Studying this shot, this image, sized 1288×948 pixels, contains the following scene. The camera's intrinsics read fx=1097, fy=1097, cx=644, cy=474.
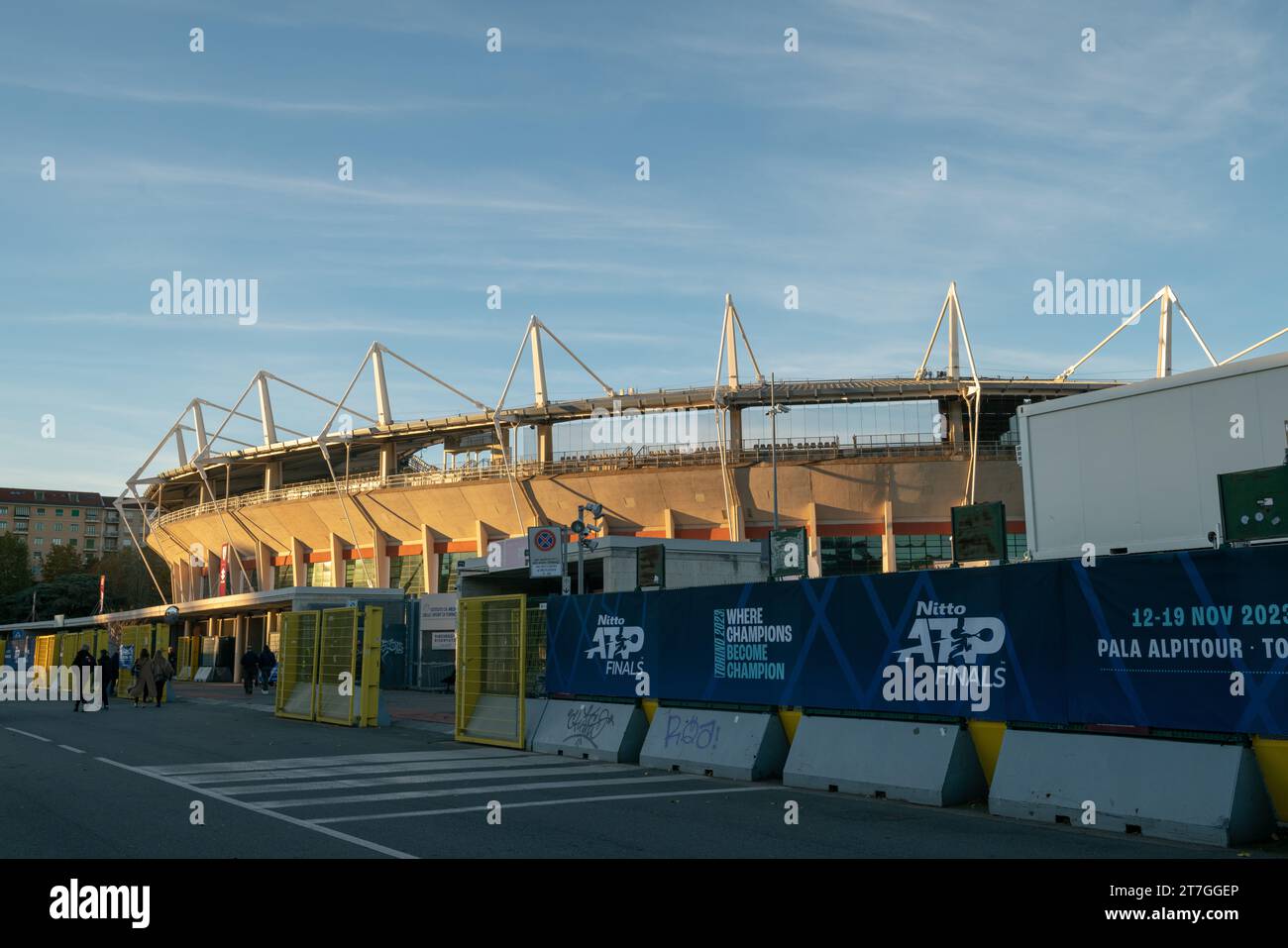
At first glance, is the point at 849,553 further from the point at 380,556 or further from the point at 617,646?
the point at 617,646

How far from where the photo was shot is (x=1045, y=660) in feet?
35.0

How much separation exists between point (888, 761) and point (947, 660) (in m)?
1.33

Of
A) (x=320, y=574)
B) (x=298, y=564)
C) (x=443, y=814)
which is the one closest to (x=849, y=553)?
(x=320, y=574)

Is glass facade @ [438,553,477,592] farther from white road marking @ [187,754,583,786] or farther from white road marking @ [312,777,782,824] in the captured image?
white road marking @ [312,777,782,824]

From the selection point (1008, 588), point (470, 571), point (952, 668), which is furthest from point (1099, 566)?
point (470, 571)

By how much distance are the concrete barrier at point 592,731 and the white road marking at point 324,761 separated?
557 mm

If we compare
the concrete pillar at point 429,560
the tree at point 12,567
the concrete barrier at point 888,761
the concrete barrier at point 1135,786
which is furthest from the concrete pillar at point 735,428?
the tree at point 12,567

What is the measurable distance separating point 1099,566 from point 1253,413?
658 centimetres

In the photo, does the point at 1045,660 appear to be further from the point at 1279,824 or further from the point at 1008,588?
the point at 1279,824

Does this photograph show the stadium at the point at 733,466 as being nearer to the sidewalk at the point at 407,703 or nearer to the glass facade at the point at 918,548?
the glass facade at the point at 918,548

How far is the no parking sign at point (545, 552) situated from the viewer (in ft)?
65.3

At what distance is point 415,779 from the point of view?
540 inches

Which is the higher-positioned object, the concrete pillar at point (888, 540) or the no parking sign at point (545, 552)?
the concrete pillar at point (888, 540)

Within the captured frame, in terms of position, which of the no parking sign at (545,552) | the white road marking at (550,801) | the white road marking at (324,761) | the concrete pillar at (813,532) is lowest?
the white road marking at (324,761)
